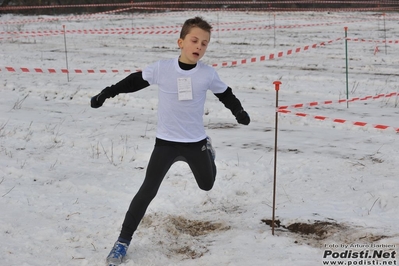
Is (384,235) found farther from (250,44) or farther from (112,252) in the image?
(250,44)

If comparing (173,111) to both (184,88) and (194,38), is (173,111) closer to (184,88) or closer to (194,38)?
(184,88)

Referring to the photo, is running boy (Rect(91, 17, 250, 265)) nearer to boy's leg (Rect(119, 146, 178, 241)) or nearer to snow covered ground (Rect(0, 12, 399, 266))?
boy's leg (Rect(119, 146, 178, 241))

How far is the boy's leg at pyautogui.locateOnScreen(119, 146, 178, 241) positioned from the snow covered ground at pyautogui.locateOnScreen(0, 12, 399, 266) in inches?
12.0

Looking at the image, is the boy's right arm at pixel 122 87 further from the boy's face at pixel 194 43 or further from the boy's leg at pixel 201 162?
the boy's leg at pixel 201 162

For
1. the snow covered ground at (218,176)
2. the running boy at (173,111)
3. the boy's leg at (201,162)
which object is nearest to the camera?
the running boy at (173,111)

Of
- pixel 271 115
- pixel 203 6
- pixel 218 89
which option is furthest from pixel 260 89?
pixel 203 6

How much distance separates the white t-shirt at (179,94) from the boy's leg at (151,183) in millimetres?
122

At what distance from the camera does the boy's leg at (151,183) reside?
457 cm

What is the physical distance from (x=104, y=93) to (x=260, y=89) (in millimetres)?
8414

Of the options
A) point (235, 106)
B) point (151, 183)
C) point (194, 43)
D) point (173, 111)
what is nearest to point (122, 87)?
point (173, 111)

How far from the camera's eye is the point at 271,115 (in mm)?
10086

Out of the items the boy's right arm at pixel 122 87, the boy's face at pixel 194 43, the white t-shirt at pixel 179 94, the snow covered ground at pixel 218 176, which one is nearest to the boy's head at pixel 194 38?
the boy's face at pixel 194 43

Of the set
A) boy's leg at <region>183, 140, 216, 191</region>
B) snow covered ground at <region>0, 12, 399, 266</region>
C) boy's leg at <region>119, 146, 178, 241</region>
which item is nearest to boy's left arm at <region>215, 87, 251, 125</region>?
boy's leg at <region>183, 140, 216, 191</region>

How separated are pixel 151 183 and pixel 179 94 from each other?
2.46ft
